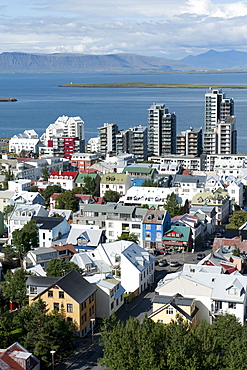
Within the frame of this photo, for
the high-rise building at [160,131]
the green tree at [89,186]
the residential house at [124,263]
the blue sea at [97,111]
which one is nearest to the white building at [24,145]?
the high-rise building at [160,131]

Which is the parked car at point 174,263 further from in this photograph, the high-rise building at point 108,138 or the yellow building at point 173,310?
the high-rise building at point 108,138

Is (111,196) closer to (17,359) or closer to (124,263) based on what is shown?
(124,263)

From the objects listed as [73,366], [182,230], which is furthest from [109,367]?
[182,230]

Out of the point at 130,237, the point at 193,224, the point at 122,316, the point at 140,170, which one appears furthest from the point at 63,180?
the point at 122,316

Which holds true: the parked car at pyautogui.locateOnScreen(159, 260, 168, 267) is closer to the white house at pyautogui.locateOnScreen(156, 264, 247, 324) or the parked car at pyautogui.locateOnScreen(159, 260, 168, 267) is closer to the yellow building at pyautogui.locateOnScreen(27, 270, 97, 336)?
the white house at pyautogui.locateOnScreen(156, 264, 247, 324)

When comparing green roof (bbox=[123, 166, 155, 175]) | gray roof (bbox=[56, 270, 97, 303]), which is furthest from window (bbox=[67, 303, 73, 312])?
green roof (bbox=[123, 166, 155, 175])

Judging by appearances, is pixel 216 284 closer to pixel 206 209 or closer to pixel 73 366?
pixel 73 366

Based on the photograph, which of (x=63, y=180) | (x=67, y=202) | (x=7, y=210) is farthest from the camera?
(x=63, y=180)
